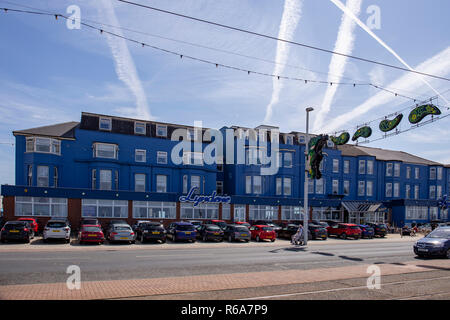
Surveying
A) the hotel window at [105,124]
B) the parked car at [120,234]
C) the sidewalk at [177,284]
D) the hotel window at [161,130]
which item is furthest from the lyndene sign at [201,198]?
the sidewalk at [177,284]

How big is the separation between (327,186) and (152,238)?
3231 cm

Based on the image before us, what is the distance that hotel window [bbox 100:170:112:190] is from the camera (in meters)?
38.6

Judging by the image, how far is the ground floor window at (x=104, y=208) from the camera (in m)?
35.2

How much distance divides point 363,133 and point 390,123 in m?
3.27

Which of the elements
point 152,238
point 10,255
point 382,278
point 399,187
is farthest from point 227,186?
point 382,278

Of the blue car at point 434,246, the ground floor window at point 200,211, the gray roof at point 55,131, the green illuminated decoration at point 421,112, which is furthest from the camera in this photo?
the ground floor window at point 200,211

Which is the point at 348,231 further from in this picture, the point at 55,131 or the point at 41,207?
the point at 55,131

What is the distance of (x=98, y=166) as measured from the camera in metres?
38.2

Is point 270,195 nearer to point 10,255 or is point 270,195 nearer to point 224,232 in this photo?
point 224,232

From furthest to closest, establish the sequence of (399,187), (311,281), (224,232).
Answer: (399,187) < (224,232) < (311,281)

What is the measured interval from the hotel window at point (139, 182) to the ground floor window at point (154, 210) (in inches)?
121

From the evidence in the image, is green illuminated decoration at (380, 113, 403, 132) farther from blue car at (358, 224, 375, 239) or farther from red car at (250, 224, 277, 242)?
blue car at (358, 224, 375, 239)

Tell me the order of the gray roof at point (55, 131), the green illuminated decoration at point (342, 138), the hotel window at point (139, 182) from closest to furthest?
the green illuminated decoration at point (342, 138), the gray roof at point (55, 131), the hotel window at point (139, 182)

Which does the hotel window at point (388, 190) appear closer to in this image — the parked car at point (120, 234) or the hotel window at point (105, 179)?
the hotel window at point (105, 179)
